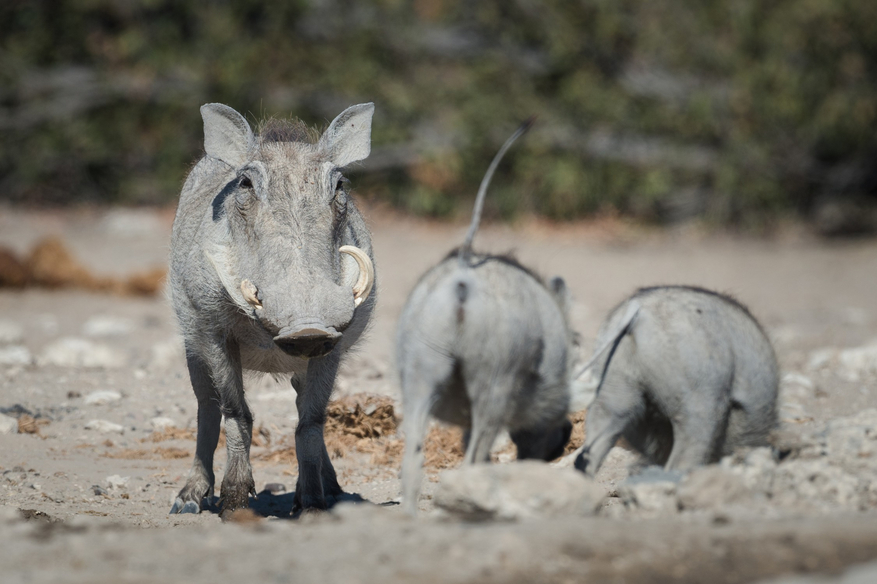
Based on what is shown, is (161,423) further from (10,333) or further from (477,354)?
(477,354)


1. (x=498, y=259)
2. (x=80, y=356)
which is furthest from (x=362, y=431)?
(x=80, y=356)

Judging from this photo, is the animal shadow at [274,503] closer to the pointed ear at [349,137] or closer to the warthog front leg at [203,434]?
the warthog front leg at [203,434]

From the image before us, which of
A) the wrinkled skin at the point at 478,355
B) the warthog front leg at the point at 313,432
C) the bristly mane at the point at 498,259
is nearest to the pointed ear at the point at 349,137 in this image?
the warthog front leg at the point at 313,432

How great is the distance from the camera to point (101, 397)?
635 cm

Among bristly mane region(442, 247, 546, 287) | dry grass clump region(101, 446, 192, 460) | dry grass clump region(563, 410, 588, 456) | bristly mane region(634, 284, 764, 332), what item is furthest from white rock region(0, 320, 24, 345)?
bristly mane region(634, 284, 764, 332)

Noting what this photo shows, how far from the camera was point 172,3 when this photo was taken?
50.3 ft

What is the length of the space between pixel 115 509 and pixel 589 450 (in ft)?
7.12

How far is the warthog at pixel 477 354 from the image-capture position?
3301 mm

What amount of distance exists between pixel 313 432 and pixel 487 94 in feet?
34.4

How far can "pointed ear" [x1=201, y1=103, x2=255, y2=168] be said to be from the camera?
484cm

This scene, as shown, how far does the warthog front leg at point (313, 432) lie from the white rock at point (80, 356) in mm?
3396

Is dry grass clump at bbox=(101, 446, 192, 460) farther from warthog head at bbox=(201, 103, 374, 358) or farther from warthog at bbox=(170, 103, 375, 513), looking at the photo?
warthog head at bbox=(201, 103, 374, 358)

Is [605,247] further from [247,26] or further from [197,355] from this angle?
[197,355]

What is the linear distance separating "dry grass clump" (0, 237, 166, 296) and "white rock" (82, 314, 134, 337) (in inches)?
51.2
